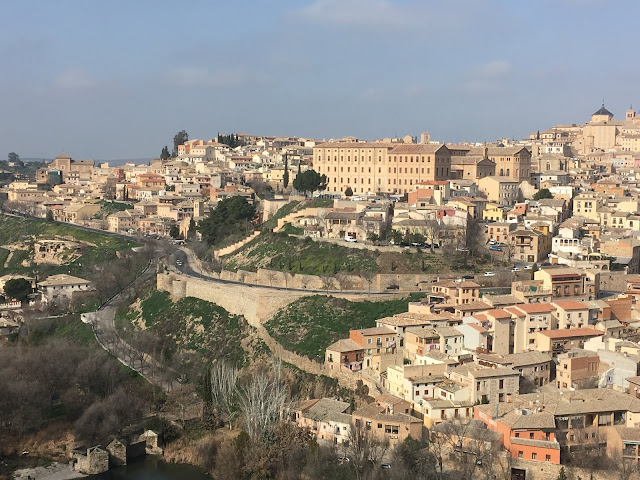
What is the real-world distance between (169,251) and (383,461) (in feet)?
90.8

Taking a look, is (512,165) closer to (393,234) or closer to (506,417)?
(393,234)

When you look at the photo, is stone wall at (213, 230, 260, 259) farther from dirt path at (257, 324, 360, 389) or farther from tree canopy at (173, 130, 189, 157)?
tree canopy at (173, 130, 189, 157)

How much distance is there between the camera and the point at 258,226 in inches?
1756

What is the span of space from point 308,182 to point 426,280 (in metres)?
15.8

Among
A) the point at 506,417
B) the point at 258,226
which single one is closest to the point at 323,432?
the point at 506,417

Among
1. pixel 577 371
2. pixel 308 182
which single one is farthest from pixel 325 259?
pixel 577 371

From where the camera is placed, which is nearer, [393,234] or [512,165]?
[393,234]

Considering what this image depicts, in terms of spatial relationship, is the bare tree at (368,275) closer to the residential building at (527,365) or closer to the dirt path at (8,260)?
the residential building at (527,365)

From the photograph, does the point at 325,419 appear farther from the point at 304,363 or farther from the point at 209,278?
the point at 209,278

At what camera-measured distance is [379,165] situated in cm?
4850

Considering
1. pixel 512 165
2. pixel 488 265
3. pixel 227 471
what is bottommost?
pixel 227 471

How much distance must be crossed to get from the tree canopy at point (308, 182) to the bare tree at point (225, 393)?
2052 centimetres

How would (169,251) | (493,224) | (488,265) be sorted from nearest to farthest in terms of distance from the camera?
(488,265) < (493,224) < (169,251)

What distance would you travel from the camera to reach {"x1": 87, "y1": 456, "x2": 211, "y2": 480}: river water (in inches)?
984
